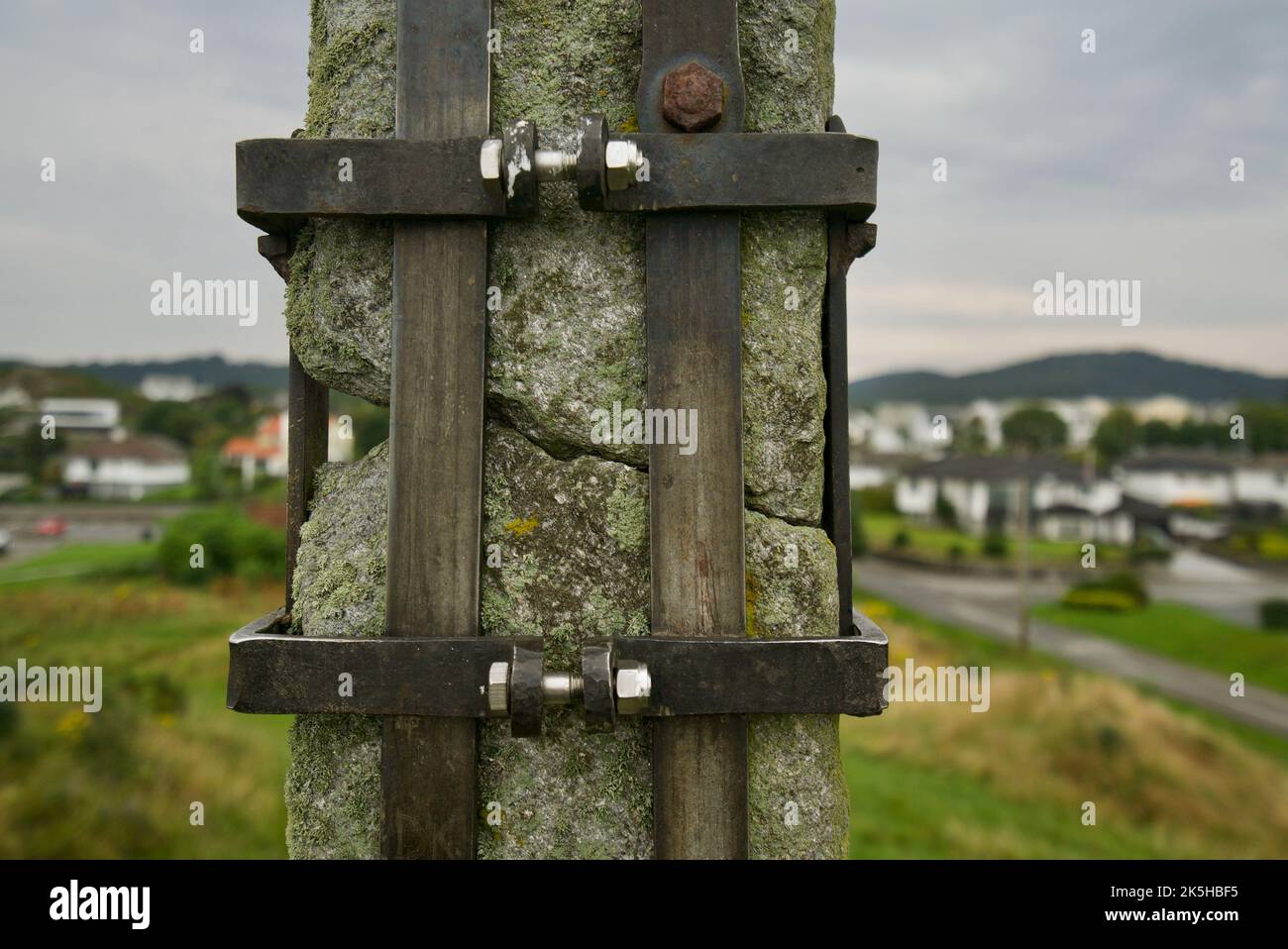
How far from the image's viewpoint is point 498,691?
5.79 feet

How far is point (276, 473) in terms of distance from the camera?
14461mm

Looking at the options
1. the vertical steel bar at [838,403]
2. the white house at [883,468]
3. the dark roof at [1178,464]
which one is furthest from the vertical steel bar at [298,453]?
the dark roof at [1178,464]

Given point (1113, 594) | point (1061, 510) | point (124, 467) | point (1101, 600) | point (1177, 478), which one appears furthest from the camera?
point (1177, 478)

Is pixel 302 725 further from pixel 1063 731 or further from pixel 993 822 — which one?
pixel 1063 731

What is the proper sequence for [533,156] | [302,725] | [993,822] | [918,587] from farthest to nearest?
1. [918,587]
2. [993,822]
3. [302,725]
4. [533,156]

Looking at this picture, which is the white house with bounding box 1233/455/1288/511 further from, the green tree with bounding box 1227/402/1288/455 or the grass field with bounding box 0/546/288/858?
the grass field with bounding box 0/546/288/858

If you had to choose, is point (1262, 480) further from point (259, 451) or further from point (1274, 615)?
point (259, 451)

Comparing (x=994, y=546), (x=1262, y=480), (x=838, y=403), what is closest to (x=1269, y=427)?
(x=1262, y=480)

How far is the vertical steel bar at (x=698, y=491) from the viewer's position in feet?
6.22

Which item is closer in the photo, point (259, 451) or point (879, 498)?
point (259, 451)

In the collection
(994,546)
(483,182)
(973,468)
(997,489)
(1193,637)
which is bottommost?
(1193,637)

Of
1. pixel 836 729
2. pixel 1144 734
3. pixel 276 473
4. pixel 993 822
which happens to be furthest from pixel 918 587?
pixel 836 729

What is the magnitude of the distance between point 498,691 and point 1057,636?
18.7 meters

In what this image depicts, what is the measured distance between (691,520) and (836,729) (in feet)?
2.36
